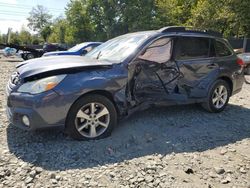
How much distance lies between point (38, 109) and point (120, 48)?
1895mm

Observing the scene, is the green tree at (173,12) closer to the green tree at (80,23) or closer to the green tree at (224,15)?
the green tree at (224,15)

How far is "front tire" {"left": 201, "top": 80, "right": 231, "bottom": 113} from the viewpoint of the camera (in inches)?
237

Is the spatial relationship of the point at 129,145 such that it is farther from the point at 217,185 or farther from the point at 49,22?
the point at 49,22

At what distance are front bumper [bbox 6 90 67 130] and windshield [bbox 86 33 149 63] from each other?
1258mm

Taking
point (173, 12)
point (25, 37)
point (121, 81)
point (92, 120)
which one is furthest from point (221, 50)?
point (25, 37)

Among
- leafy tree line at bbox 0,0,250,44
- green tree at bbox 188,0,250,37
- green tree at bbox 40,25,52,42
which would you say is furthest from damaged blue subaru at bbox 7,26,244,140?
green tree at bbox 40,25,52,42

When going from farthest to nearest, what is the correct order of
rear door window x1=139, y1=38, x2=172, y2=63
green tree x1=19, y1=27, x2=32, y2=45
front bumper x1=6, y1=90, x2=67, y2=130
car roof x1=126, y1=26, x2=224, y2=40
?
green tree x1=19, y1=27, x2=32, y2=45 → car roof x1=126, y1=26, x2=224, y2=40 → rear door window x1=139, y1=38, x2=172, y2=63 → front bumper x1=6, y1=90, x2=67, y2=130

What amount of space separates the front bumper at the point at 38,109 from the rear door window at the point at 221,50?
3.56m

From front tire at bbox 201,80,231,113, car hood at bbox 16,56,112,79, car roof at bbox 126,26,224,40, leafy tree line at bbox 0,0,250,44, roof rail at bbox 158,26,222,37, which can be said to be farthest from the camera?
leafy tree line at bbox 0,0,250,44

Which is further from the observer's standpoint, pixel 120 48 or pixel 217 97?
pixel 217 97

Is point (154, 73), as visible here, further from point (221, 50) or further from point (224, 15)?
point (224, 15)

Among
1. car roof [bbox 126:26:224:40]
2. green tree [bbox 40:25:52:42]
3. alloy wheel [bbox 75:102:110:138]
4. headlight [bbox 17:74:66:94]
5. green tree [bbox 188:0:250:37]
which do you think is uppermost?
green tree [bbox 40:25:52:42]

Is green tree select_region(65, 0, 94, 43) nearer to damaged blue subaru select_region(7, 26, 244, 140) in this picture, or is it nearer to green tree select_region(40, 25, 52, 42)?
green tree select_region(40, 25, 52, 42)

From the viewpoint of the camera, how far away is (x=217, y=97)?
6.18 metres
